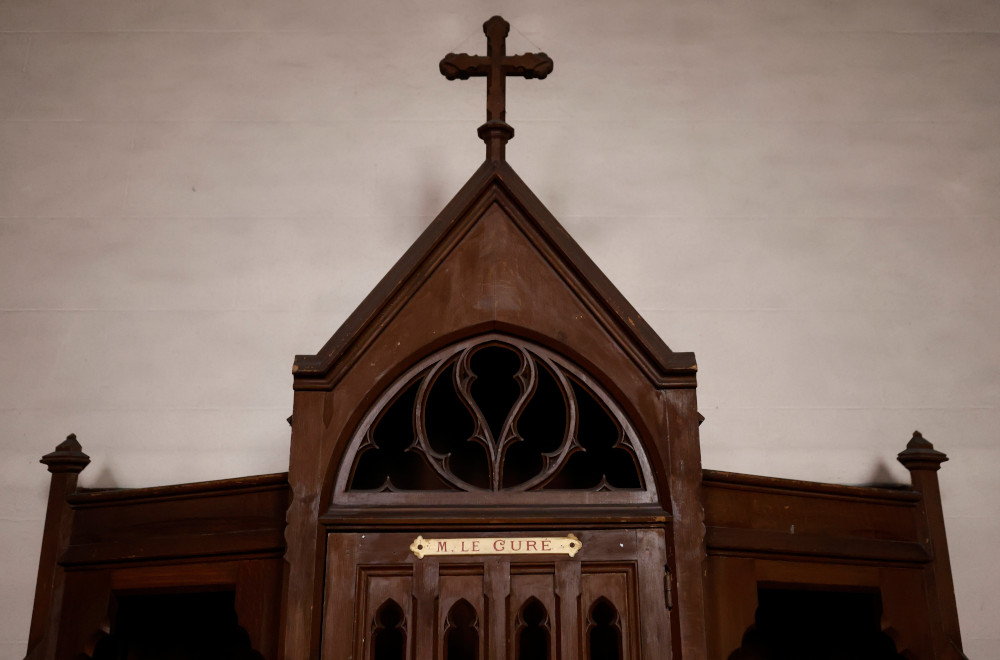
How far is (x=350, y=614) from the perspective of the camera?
241 cm

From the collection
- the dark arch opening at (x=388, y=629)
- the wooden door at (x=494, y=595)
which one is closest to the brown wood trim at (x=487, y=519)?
the wooden door at (x=494, y=595)

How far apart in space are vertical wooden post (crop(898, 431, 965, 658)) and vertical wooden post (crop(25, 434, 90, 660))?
248 centimetres

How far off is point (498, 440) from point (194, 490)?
0.86m

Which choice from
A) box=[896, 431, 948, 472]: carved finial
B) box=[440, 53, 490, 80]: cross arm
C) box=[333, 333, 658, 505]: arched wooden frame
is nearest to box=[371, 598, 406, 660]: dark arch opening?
box=[333, 333, 658, 505]: arched wooden frame

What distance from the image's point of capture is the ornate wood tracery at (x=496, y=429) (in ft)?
8.45

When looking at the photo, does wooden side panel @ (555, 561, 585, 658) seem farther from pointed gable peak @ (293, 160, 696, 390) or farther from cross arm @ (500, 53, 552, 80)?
cross arm @ (500, 53, 552, 80)

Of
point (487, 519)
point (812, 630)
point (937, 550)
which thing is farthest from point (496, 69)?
point (812, 630)

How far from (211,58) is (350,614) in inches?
107

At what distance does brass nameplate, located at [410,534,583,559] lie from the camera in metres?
2.47

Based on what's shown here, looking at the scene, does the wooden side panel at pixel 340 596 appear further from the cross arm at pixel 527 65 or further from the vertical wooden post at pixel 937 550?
the vertical wooden post at pixel 937 550

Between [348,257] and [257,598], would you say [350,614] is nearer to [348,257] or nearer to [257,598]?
[257,598]

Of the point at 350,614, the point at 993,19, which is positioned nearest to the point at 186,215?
the point at 350,614

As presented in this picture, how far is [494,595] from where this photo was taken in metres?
2.44

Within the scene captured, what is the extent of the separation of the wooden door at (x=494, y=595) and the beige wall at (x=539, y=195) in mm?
1296
